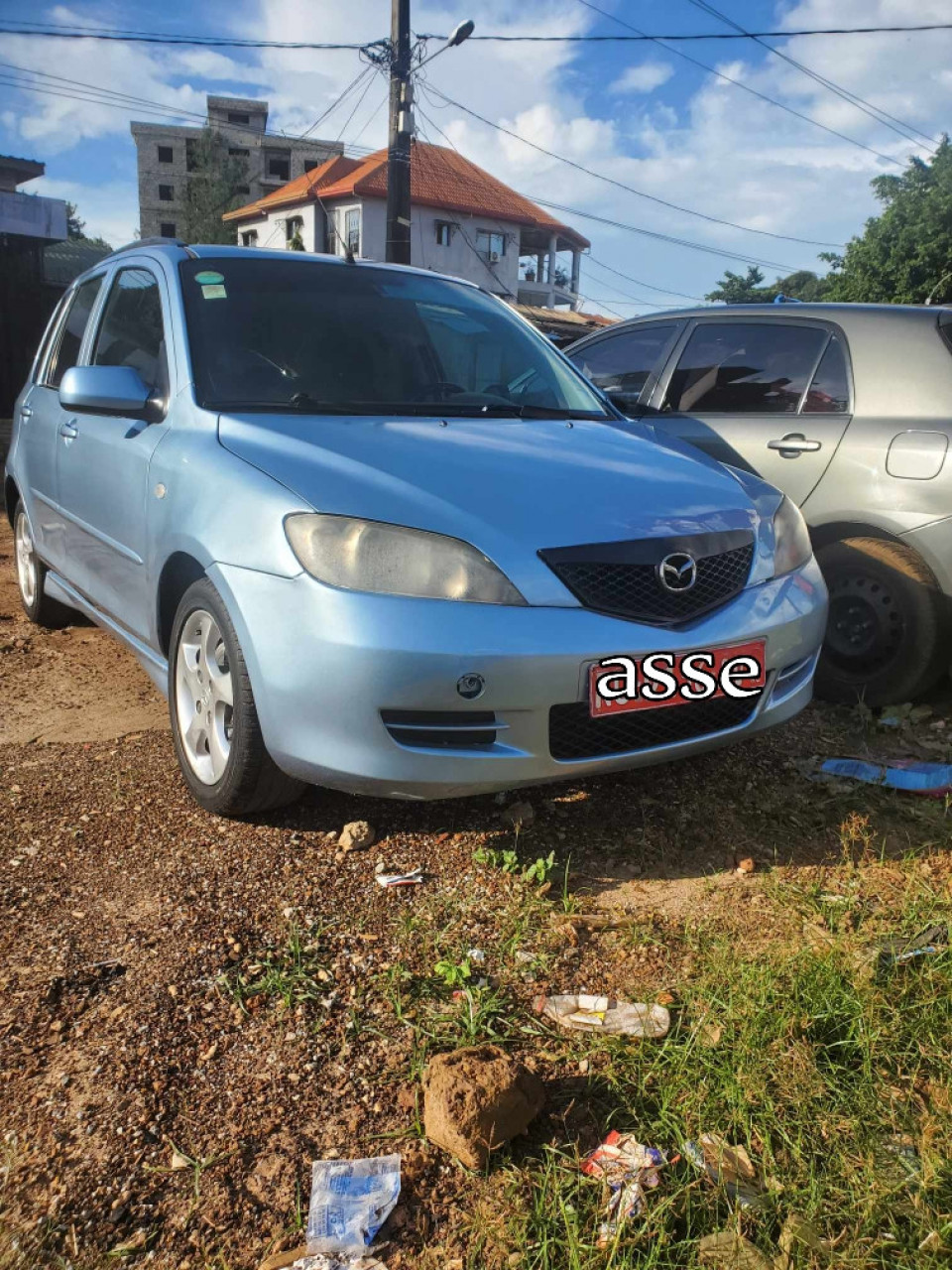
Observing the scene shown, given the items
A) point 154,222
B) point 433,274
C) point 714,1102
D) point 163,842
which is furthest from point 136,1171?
point 154,222

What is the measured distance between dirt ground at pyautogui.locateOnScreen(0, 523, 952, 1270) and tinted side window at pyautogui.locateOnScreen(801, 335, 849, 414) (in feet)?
4.72

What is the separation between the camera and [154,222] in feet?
201

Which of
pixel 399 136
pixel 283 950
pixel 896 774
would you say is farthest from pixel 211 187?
pixel 283 950

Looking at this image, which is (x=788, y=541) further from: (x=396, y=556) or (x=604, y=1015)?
(x=604, y=1015)

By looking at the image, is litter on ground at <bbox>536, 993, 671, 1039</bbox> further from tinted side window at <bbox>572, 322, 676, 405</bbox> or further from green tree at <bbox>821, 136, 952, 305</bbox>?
green tree at <bbox>821, 136, 952, 305</bbox>

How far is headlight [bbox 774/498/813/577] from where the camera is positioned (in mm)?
3004

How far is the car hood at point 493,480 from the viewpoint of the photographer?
2.49 meters

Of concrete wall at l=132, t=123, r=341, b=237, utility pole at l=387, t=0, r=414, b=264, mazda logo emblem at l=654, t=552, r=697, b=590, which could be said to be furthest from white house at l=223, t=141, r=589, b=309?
mazda logo emblem at l=654, t=552, r=697, b=590

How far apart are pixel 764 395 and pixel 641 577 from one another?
226 cm

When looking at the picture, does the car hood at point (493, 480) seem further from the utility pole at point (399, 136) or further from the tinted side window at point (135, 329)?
the utility pole at point (399, 136)

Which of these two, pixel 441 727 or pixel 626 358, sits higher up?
pixel 626 358

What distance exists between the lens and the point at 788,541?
122 inches

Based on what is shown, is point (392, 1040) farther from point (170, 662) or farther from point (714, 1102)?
point (170, 662)

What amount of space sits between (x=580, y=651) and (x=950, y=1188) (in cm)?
130
